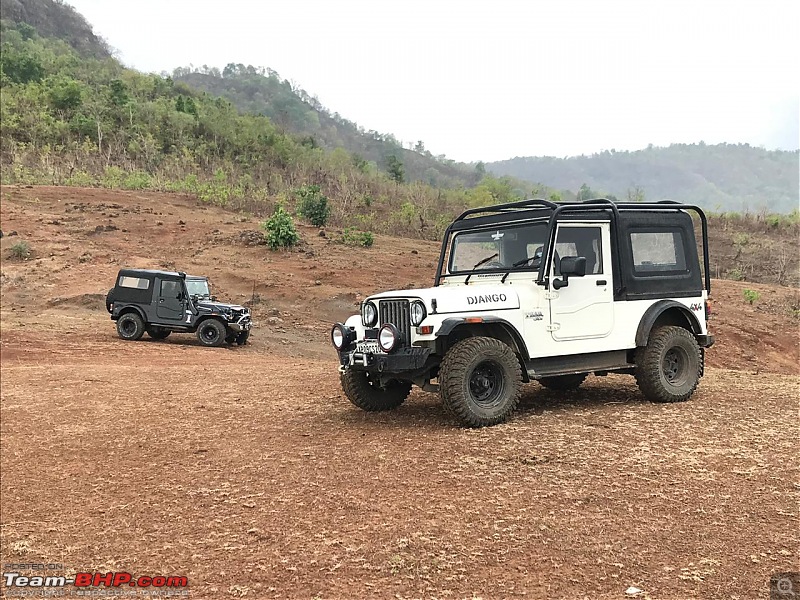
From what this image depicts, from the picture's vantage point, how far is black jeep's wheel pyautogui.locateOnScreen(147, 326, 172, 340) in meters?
15.7

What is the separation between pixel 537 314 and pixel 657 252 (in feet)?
5.99

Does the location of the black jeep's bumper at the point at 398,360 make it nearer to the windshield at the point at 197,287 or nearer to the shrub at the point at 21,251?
the windshield at the point at 197,287

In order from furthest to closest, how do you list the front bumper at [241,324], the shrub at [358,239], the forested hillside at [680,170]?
the forested hillside at [680,170]
the shrub at [358,239]
the front bumper at [241,324]

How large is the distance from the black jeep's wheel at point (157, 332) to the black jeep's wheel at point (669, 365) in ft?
39.2

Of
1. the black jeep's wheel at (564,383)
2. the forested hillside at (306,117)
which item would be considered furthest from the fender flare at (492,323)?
the forested hillside at (306,117)

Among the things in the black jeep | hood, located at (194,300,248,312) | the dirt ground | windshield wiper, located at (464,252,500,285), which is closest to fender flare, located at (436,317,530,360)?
the dirt ground

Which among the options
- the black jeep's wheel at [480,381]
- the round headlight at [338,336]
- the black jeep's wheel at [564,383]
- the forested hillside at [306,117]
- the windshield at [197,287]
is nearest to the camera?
the black jeep's wheel at [480,381]

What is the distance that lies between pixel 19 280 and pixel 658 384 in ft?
60.9

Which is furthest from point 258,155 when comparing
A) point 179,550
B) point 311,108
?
point 311,108

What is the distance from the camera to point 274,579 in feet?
10.8

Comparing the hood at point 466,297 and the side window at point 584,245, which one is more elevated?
the side window at point 584,245

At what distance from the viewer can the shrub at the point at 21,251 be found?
20095mm

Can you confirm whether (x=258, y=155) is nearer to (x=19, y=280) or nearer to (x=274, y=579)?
(x=19, y=280)

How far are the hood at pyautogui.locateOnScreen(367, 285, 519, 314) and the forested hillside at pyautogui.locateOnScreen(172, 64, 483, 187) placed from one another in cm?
7243
